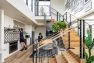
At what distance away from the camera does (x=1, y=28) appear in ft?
24.1

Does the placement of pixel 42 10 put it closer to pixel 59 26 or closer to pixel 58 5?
pixel 58 5

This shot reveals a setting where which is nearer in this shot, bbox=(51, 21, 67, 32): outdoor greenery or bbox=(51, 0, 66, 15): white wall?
bbox=(51, 21, 67, 32): outdoor greenery

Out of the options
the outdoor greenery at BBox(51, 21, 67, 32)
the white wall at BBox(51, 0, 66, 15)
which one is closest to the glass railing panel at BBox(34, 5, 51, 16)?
the white wall at BBox(51, 0, 66, 15)

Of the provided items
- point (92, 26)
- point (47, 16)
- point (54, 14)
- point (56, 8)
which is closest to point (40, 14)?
point (47, 16)

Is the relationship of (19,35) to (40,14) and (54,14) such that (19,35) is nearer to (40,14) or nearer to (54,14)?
(40,14)

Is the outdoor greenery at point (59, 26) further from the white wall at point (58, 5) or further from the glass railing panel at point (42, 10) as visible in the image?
the white wall at point (58, 5)

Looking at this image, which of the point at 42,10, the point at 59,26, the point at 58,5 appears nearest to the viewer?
the point at 59,26

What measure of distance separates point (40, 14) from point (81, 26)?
11393mm

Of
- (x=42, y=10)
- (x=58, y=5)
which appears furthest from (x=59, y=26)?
(x=58, y=5)

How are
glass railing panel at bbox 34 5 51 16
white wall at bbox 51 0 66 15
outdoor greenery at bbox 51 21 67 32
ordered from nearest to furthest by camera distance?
outdoor greenery at bbox 51 21 67 32 → glass railing panel at bbox 34 5 51 16 → white wall at bbox 51 0 66 15

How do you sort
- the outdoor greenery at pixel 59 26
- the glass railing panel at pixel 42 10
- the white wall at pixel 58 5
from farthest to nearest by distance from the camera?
the white wall at pixel 58 5 < the glass railing panel at pixel 42 10 < the outdoor greenery at pixel 59 26

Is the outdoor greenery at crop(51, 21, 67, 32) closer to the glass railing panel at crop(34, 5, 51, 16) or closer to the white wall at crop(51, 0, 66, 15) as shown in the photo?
the glass railing panel at crop(34, 5, 51, 16)

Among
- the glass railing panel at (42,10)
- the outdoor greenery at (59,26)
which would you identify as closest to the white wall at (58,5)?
the glass railing panel at (42,10)

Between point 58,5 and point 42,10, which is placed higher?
point 58,5
